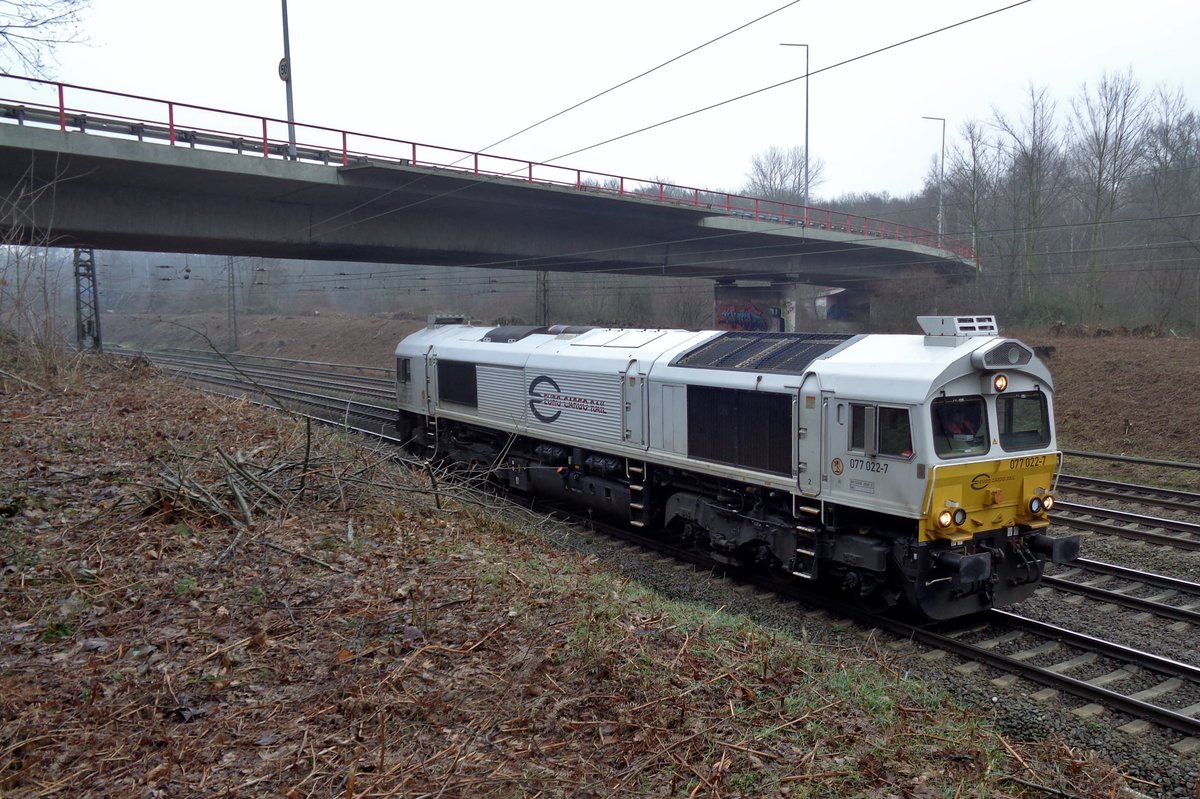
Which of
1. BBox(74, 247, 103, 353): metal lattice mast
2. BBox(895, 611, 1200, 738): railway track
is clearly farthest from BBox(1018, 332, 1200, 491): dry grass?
BBox(74, 247, 103, 353): metal lattice mast

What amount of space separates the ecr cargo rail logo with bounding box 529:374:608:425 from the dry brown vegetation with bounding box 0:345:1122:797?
452 centimetres

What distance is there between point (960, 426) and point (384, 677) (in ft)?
21.2

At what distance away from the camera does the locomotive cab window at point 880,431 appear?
333 inches

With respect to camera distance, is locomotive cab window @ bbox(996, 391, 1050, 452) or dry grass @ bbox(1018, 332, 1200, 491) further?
dry grass @ bbox(1018, 332, 1200, 491)

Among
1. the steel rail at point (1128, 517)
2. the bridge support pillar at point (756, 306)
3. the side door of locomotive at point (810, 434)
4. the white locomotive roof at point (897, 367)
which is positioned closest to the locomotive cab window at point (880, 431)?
the white locomotive roof at point (897, 367)

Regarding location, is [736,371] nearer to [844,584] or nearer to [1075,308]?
[844,584]

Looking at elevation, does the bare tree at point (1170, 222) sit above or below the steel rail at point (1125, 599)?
above

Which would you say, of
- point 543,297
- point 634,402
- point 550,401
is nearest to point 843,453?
point 634,402

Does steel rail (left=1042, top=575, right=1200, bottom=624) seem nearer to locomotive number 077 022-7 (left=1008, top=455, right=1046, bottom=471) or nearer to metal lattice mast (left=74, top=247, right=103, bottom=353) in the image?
locomotive number 077 022-7 (left=1008, top=455, right=1046, bottom=471)

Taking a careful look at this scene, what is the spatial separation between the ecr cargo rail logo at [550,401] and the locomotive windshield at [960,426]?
5967 mm

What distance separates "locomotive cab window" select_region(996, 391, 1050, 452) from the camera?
8.89 metres

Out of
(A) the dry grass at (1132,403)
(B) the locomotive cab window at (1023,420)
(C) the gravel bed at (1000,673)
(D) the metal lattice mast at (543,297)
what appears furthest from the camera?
(D) the metal lattice mast at (543,297)

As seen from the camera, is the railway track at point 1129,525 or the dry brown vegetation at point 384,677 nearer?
the dry brown vegetation at point 384,677

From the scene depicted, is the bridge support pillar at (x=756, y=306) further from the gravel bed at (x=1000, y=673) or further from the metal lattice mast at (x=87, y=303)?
the metal lattice mast at (x=87, y=303)
